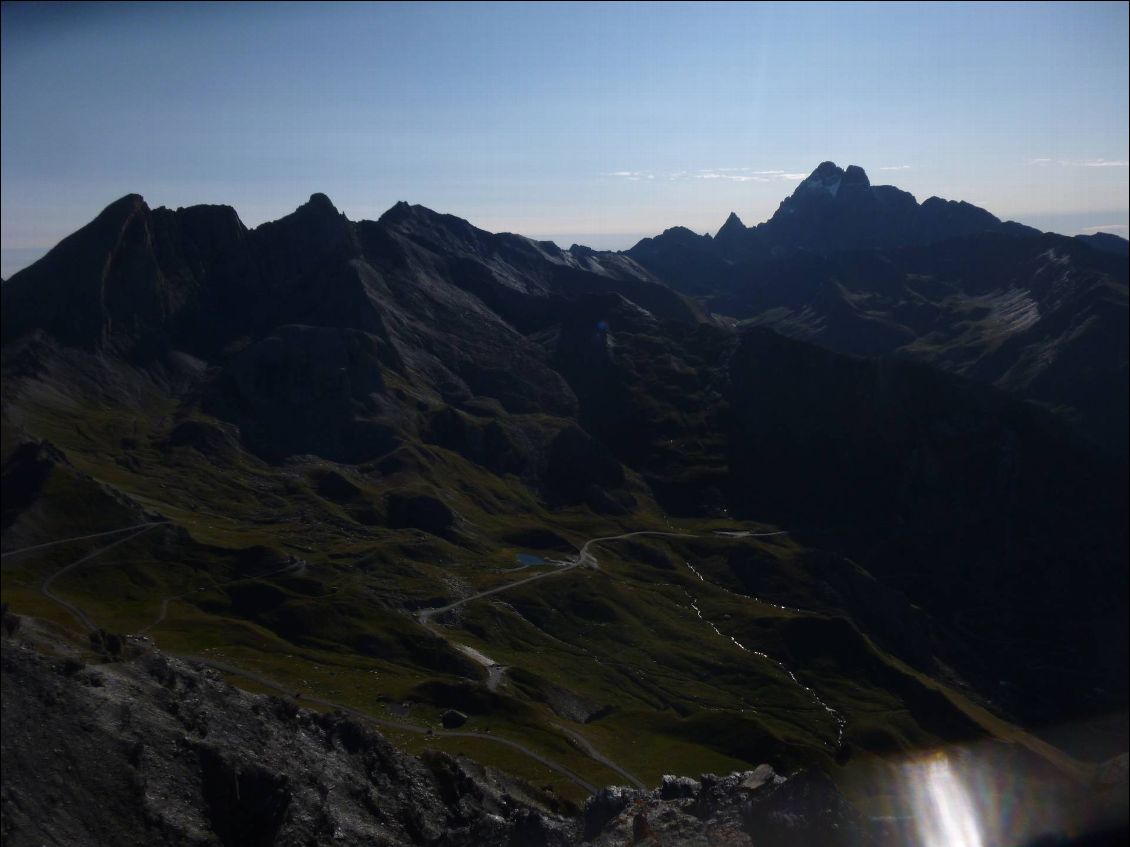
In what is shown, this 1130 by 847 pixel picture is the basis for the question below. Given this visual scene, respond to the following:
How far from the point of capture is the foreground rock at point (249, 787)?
4619 centimetres

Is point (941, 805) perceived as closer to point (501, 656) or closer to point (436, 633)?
point (501, 656)

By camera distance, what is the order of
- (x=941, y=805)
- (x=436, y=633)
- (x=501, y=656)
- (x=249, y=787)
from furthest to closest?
(x=436, y=633)
(x=501, y=656)
(x=941, y=805)
(x=249, y=787)

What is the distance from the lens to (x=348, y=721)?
256 feet

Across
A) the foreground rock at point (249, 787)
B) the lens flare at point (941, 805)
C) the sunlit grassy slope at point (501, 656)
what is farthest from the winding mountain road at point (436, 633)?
the lens flare at point (941, 805)

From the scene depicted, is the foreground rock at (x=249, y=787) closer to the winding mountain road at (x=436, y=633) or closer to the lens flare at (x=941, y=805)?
the lens flare at (x=941, y=805)

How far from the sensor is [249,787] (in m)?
64.2

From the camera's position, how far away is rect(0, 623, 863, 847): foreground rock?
46.2 meters

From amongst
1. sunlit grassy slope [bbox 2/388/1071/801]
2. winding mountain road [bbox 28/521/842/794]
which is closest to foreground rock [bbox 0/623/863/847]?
winding mountain road [bbox 28/521/842/794]

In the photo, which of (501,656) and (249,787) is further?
(501,656)

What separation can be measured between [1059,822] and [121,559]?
183942 mm

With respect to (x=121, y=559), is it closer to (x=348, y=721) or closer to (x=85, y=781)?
(x=348, y=721)

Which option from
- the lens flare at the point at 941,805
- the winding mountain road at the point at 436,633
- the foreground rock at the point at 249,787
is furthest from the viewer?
the winding mountain road at the point at 436,633

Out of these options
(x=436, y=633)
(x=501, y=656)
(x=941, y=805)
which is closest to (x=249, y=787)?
(x=941, y=805)

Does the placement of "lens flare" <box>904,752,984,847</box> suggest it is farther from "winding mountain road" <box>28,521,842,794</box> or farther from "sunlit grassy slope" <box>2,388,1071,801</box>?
"winding mountain road" <box>28,521,842,794</box>
